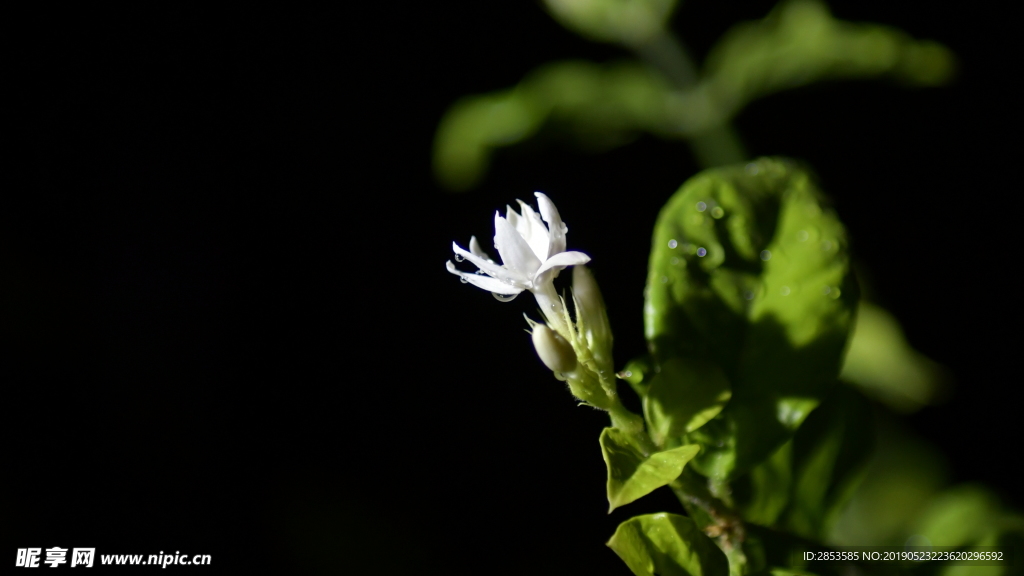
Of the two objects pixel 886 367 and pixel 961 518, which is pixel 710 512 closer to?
pixel 961 518

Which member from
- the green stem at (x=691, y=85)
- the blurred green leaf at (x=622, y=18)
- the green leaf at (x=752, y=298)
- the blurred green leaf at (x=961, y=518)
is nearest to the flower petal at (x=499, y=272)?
the green leaf at (x=752, y=298)

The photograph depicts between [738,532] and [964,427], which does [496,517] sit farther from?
[964,427]

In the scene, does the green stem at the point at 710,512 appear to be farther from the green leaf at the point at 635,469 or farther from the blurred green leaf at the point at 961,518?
the blurred green leaf at the point at 961,518

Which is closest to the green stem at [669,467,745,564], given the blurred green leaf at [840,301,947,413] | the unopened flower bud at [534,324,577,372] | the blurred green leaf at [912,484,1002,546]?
the unopened flower bud at [534,324,577,372]

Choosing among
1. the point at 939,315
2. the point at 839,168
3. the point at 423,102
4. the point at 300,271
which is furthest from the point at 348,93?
the point at 939,315

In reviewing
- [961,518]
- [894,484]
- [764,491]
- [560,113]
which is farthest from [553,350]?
[894,484]

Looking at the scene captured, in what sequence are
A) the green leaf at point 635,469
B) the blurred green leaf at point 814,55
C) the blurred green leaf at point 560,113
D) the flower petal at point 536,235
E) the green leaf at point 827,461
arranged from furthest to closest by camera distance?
1. the blurred green leaf at point 560,113
2. the blurred green leaf at point 814,55
3. the green leaf at point 827,461
4. the flower petal at point 536,235
5. the green leaf at point 635,469
